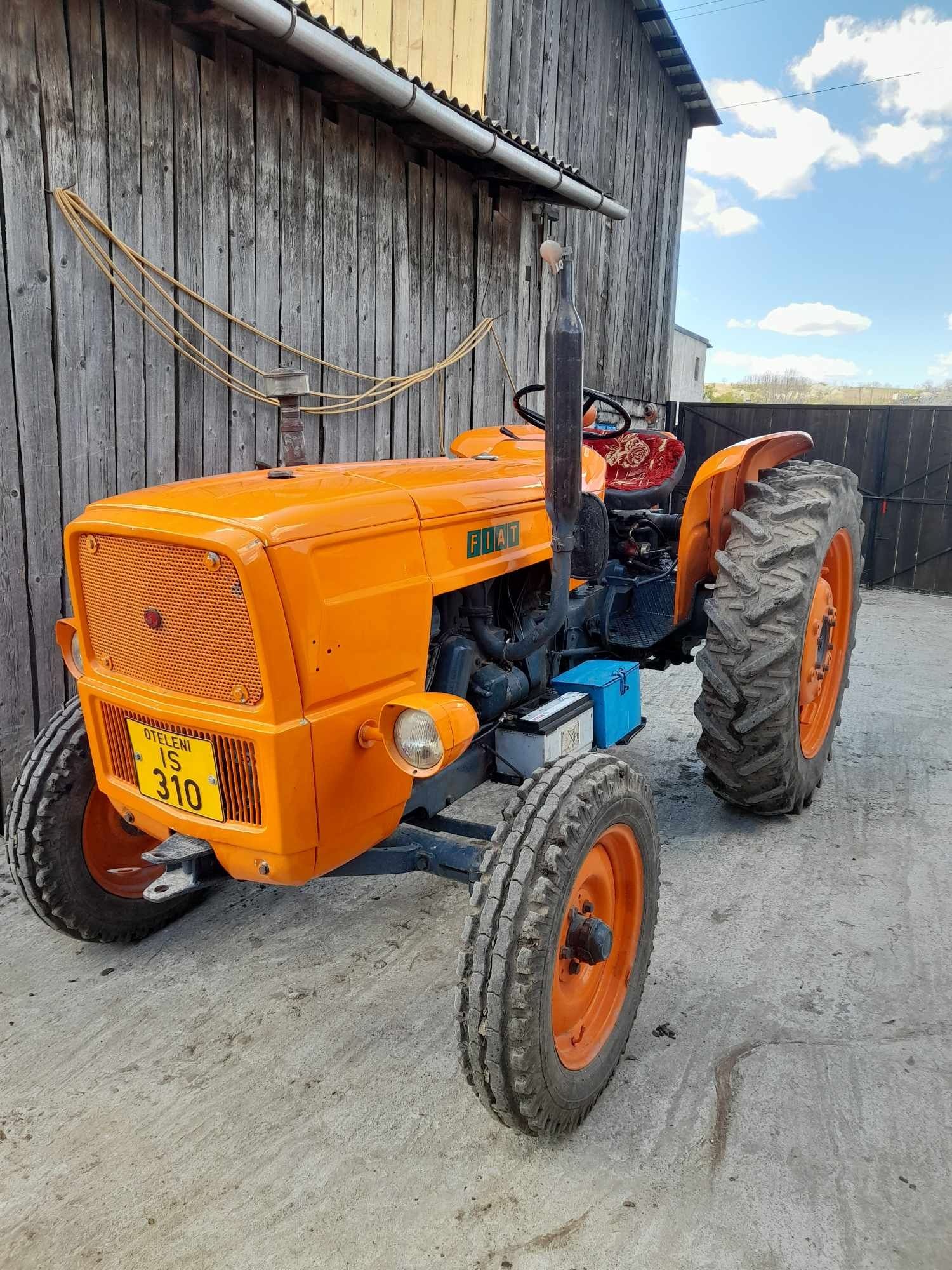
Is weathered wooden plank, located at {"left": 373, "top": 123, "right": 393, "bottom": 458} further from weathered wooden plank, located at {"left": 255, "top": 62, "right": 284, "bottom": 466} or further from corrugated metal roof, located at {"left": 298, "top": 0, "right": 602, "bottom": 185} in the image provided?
weathered wooden plank, located at {"left": 255, "top": 62, "right": 284, "bottom": 466}

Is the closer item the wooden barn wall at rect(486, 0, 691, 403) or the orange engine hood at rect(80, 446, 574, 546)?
the orange engine hood at rect(80, 446, 574, 546)

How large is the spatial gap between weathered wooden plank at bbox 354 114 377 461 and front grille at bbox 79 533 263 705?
9.30 ft

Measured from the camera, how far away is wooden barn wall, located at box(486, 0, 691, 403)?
6.39m

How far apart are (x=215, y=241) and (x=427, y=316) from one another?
158 centimetres

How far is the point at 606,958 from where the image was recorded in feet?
6.41

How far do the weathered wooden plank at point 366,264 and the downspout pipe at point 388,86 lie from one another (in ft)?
0.89

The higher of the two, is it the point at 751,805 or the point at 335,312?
the point at 335,312

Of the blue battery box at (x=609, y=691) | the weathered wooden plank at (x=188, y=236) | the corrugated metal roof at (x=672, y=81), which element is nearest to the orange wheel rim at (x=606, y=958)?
the blue battery box at (x=609, y=691)

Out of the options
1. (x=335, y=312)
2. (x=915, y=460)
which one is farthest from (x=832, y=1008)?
(x=915, y=460)

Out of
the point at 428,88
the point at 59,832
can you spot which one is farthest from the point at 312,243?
the point at 59,832

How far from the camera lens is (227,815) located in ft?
6.15

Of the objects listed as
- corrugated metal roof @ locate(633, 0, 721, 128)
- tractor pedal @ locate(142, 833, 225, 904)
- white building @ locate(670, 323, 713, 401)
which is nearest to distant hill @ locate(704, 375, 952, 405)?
white building @ locate(670, 323, 713, 401)

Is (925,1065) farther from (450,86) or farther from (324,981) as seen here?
(450,86)

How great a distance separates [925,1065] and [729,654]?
1304 millimetres
